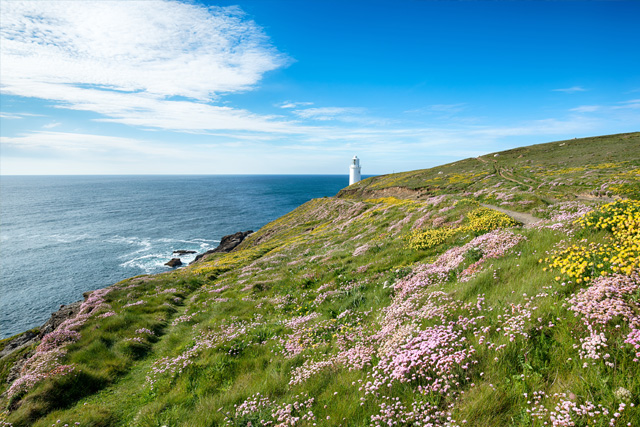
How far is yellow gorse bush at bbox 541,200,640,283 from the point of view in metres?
6.10

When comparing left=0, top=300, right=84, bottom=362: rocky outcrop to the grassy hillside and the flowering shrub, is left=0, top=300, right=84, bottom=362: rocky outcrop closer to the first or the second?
the grassy hillside

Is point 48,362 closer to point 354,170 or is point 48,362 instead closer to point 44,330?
point 44,330

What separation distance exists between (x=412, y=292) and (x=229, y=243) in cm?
6925

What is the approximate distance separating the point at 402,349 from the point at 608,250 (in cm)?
→ 579

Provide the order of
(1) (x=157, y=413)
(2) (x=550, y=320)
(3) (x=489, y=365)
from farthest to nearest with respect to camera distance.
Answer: (1) (x=157, y=413) < (2) (x=550, y=320) < (3) (x=489, y=365)

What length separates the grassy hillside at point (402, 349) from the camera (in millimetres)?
4461

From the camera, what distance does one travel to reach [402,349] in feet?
20.5

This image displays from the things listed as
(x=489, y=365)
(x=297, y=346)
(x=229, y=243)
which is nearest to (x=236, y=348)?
(x=297, y=346)

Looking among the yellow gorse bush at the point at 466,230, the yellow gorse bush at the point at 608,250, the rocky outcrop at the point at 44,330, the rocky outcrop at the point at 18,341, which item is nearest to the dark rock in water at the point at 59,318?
the rocky outcrop at the point at 44,330

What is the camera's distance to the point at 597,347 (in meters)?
4.30

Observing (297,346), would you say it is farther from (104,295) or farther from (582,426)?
(104,295)

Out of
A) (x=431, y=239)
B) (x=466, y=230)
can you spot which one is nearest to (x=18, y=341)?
(x=431, y=239)

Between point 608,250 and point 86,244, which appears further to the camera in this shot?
point 86,244

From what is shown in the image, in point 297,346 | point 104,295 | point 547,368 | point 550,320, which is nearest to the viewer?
point 547,368
